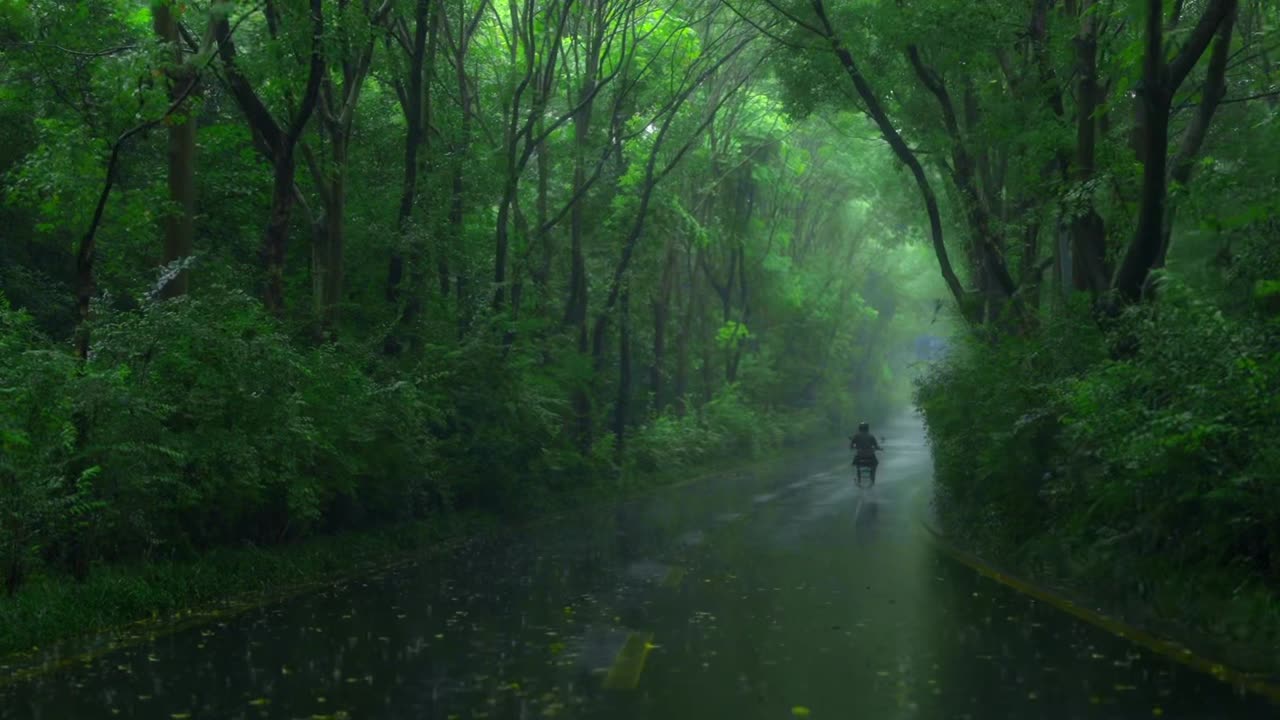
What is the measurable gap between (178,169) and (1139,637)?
13.5 metres

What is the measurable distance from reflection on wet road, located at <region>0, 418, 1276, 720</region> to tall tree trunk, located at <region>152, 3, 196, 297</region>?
18.1ft

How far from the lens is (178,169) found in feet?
55.9

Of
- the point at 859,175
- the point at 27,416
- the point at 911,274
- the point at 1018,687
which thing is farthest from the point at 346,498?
the point at 911,274

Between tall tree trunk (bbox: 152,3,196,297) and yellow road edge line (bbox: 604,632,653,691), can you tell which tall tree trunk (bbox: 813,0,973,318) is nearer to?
tall tree trunk (bbox: 152,3,196,297)

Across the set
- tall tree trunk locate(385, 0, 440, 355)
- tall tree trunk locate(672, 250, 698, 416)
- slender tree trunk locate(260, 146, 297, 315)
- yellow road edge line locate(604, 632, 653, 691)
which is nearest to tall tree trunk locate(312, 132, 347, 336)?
slender tree trunk locate(260, 146, 297, 315)

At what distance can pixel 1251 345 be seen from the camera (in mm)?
10805

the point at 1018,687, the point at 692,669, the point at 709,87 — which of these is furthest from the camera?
the point at 709,87

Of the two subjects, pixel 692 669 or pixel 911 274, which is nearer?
pixel 692 669

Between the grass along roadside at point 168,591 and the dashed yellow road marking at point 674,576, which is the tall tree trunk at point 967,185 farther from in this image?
the grass along roadside at point 168,591

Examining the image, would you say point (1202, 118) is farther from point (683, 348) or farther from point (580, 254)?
point (683, 348)

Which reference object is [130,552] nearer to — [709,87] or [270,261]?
[270,261]

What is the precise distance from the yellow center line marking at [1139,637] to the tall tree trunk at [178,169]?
35.9ft

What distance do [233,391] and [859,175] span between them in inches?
1485


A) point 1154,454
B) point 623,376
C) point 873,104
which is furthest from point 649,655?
point 623,376
